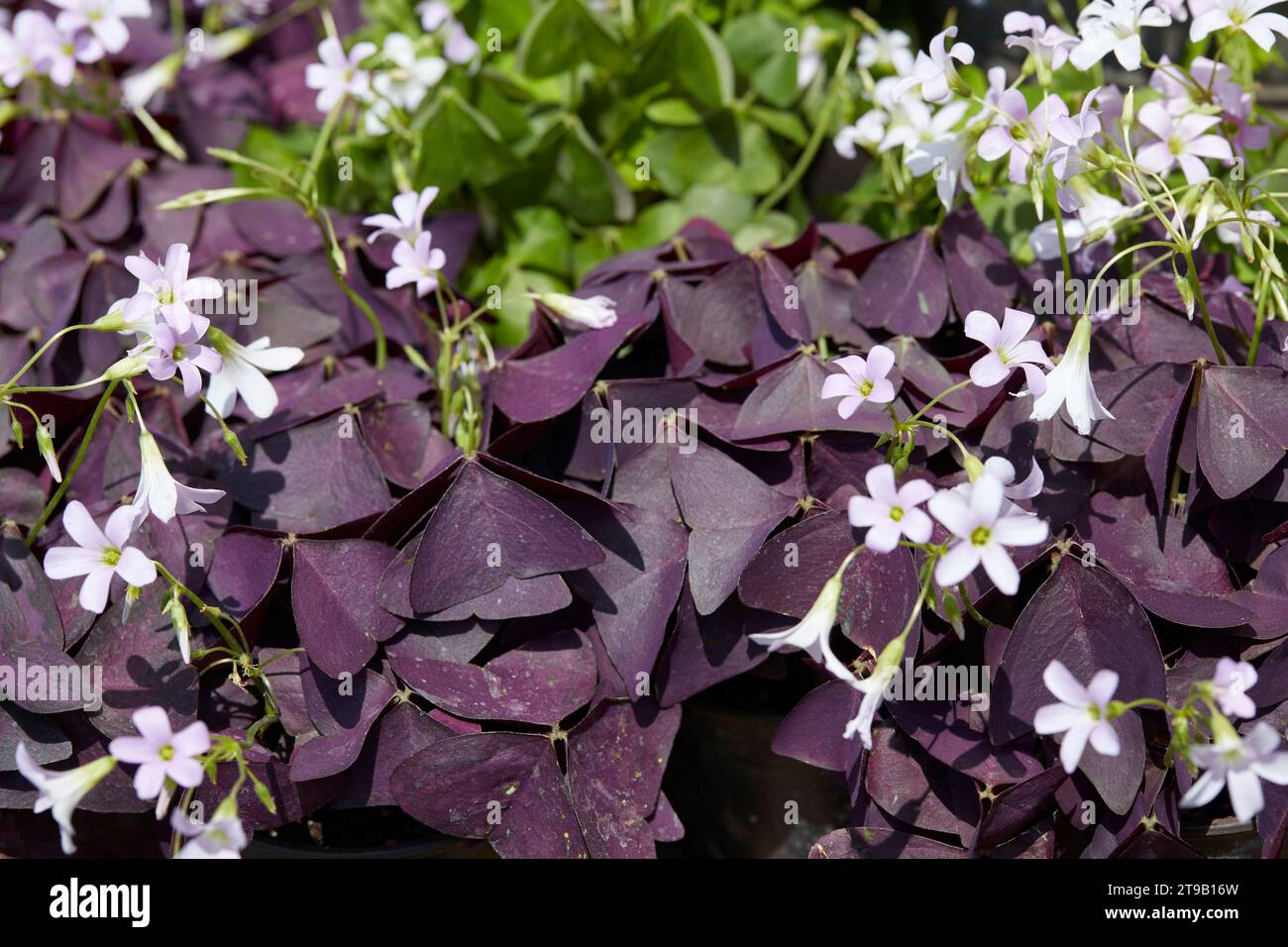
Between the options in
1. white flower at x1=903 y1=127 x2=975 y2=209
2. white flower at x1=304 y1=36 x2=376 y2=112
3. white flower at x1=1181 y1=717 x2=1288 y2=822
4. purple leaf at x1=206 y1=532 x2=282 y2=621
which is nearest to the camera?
white flower at x1=1181 y1=717 x2=1288 y2=822

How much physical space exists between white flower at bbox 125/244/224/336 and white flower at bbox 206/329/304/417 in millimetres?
66

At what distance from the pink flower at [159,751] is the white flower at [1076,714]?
489 millimetres

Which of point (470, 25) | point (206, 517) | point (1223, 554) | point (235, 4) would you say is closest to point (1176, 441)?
point (1223, 554)

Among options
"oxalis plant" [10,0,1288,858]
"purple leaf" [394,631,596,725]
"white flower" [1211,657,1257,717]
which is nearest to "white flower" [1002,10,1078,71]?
"oxalis plant" [10,0,1288,858]

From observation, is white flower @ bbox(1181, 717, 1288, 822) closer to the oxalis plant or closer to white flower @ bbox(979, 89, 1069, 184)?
the oxalis plant

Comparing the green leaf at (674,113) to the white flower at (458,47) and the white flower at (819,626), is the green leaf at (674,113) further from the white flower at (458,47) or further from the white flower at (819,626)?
the white flower at (819,626)

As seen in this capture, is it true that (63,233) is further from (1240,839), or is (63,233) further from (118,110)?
(1240,839)

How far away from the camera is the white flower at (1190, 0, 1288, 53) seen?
840 millimetres

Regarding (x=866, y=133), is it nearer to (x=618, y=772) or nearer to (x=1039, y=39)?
(x=1039, y=39)

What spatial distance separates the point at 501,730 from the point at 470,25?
941mm

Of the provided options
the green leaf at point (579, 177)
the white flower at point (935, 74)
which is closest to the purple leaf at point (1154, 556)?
the white flower at point (935, 74)

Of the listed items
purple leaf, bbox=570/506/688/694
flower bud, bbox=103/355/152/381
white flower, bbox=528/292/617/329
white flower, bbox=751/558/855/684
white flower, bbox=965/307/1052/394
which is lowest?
purple leaf, bbox=570/506/688/694

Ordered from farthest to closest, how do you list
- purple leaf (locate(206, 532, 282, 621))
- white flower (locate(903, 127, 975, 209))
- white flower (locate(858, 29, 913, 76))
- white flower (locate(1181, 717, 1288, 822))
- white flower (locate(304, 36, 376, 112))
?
white flower (locate(858, 29, 913, 76)) < white flower (locate(304, 36, 376, 112)) < white flower (locate(903, 127, 975, 209)) < purple leaf (locate(206, 532, 282, 621)) < white flower (locate(1181, 717, 1288, 822))

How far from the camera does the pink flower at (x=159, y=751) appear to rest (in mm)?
641
